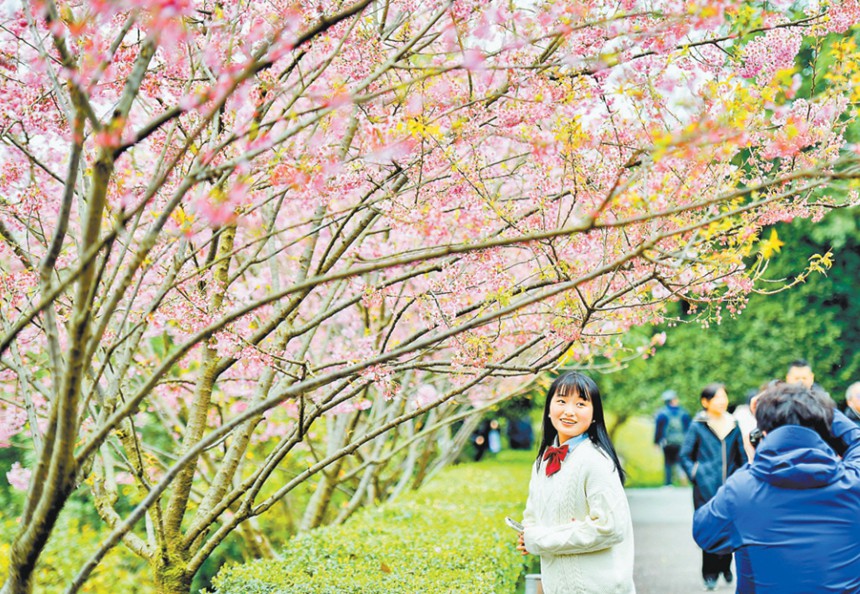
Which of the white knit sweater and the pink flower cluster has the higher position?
the pink flower cluster

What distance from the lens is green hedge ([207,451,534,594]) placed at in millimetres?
4637

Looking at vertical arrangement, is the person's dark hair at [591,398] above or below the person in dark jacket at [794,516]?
above

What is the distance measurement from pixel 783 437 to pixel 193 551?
122 inches

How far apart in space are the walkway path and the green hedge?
1580 millimetres

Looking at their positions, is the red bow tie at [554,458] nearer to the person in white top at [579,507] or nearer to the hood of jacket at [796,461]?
the person in white top at [579,507]

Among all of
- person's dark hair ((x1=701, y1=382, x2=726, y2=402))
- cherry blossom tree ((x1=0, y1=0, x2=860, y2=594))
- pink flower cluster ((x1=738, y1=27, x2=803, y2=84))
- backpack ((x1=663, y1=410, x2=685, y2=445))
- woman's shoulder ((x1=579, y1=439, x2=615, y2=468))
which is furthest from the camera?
backpack ((x1=663, y1=410, x2=685, y2=445))

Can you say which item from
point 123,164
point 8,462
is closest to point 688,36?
point 123,164

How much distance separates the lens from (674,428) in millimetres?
16125

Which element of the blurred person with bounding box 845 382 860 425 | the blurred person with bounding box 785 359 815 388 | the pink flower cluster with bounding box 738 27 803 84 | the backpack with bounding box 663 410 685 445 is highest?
the pink flower cluster with bounding box 738 27 803 84

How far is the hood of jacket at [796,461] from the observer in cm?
298

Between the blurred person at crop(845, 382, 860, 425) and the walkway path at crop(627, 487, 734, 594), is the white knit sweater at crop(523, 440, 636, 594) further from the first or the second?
the walkway path at crop(627, 487, 734, 594)

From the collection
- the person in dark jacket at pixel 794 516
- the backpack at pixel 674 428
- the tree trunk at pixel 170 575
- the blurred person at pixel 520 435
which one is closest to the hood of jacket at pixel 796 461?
the person in dark jacket at pixel 794 516

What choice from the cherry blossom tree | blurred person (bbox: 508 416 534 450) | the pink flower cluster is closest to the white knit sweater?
the cherry blossom tree

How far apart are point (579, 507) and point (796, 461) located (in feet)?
3.12
